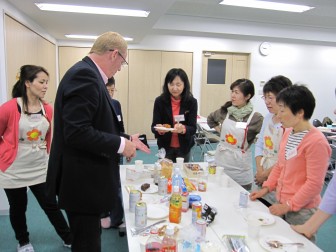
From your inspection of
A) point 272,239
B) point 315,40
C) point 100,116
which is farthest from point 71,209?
point 315,40

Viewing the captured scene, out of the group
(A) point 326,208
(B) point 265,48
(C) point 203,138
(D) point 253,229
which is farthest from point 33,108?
(B) point 265,48

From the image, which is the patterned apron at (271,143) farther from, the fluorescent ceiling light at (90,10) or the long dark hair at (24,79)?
the fluorescent ceiling light at (90,10)

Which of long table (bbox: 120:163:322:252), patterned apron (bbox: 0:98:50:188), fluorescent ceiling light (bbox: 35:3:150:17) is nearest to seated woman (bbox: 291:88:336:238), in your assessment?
long table (bbox: 120:163:322:252)

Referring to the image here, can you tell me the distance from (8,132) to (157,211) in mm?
1460

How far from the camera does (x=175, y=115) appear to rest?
2.65 meters

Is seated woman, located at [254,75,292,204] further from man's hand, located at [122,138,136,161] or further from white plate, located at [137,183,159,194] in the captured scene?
man's hand, located at [122,138,136,161]

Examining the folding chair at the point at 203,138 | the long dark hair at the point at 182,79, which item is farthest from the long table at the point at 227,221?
the folding chair at the point at 203,138

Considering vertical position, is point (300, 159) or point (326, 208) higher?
point (300, 159)

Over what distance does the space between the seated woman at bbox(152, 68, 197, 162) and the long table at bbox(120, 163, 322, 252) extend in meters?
0.67

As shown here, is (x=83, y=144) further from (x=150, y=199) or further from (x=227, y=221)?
(x=227, y=221)

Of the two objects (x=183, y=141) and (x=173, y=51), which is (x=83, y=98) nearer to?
(x=183, y=141)

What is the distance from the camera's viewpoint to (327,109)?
25.9ft

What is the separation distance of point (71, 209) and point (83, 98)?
1.89 ft

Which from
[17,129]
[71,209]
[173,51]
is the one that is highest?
[173,51]
